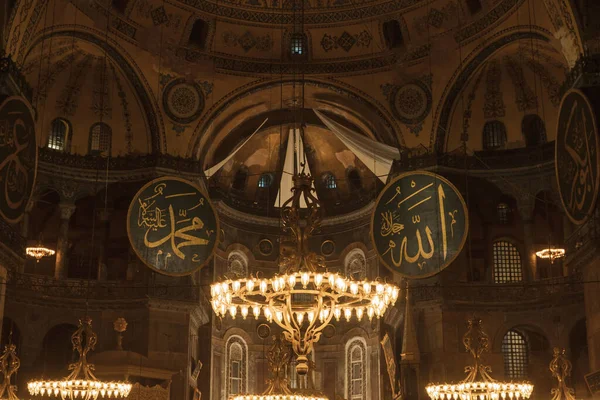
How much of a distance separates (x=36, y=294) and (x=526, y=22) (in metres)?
12.3

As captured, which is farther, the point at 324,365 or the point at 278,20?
the point at 324,365

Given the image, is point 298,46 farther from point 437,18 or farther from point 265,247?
point 265,247

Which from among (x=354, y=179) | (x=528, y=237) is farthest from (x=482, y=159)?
(x=354, y=179)

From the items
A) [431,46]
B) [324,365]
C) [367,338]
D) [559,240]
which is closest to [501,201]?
[559,240]

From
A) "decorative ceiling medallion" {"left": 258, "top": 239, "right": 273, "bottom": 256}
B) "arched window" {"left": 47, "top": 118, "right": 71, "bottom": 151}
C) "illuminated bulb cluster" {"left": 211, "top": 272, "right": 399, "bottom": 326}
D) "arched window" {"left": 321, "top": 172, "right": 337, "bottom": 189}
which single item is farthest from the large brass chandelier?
"arched window" {"left": 321, "top": 172, "right": 337, "bottom": 189}

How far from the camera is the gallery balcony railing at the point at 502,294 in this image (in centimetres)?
1903

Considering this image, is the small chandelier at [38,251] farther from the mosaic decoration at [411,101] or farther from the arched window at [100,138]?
the mosaic decoration at [411,101]

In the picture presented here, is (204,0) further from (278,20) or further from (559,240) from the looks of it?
(559,240)

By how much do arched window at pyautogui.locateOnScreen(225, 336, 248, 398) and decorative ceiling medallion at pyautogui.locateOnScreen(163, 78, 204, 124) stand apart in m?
6.80

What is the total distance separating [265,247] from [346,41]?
6.99 m

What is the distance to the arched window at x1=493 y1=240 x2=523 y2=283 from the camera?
812 inches

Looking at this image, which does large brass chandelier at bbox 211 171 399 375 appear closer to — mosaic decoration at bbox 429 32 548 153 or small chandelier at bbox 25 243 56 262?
small chandelier at bbox 25 243 56 262

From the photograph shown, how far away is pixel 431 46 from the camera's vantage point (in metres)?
20.3

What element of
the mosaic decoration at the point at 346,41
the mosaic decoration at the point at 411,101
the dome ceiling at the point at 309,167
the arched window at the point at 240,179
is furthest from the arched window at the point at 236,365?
the mosaic decoration at the point at 346,41
